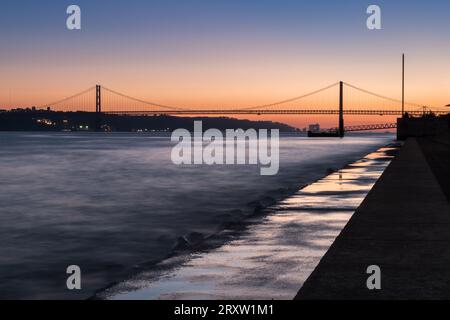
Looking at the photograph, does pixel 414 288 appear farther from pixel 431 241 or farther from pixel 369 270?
pixel 431 241

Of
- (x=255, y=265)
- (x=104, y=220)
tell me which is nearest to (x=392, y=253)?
(x=255, y=265)

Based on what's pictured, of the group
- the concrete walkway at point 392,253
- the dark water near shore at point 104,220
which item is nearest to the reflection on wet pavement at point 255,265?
the concrete walkway at point 392,253

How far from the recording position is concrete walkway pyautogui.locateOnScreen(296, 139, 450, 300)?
17.2ft

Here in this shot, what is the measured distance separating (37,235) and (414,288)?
8.37 meters

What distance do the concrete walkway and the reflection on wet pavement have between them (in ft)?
0.97

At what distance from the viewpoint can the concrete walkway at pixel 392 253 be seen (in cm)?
525

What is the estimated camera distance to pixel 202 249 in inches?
321

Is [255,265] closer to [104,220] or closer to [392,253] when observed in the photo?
[392,253]

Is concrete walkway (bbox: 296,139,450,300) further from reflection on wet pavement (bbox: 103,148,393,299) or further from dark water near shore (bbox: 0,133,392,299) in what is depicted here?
dark water near shore (bbox: 0,133,392,299)

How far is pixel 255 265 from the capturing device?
675cm

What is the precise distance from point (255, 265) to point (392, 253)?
152 centimetres
